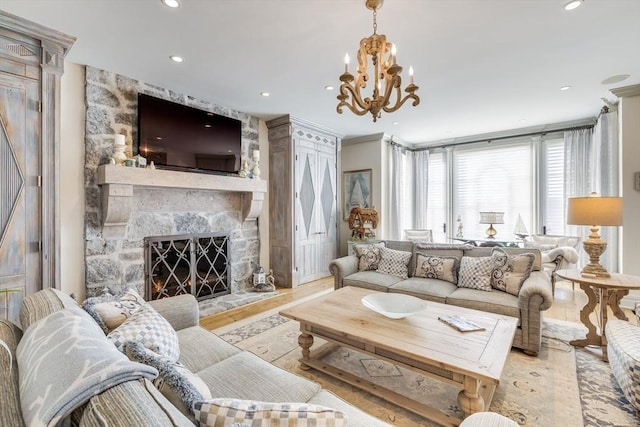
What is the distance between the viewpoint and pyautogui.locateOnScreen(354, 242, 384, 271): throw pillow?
12.5 feet

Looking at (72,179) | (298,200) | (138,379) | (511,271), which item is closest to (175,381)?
(138,379)

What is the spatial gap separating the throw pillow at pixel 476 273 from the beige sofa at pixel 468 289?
0.07 m

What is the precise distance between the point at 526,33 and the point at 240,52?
2.45 metres

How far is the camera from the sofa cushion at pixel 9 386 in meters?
0.67

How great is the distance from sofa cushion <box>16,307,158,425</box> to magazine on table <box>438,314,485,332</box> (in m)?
1.84

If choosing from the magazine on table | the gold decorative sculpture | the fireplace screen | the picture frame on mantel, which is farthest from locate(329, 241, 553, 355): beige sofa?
the picture frame on mantel

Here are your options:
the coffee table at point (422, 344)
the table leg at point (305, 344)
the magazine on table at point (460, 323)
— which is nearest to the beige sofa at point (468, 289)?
the coffee table at point (422, 344)

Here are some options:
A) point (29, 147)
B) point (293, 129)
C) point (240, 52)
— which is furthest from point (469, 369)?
point (293, 129)

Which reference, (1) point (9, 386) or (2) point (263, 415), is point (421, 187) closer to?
(2) point (263, 415)

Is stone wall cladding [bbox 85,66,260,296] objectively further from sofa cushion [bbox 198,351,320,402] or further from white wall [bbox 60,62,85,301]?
sofa cushion [bbox 198,351,320,402]

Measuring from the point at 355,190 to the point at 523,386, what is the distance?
4424 millimetres

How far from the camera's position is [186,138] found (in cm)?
360

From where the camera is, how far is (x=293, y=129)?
183 inches

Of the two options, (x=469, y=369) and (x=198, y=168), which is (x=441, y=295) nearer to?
(x=469, y=369)
